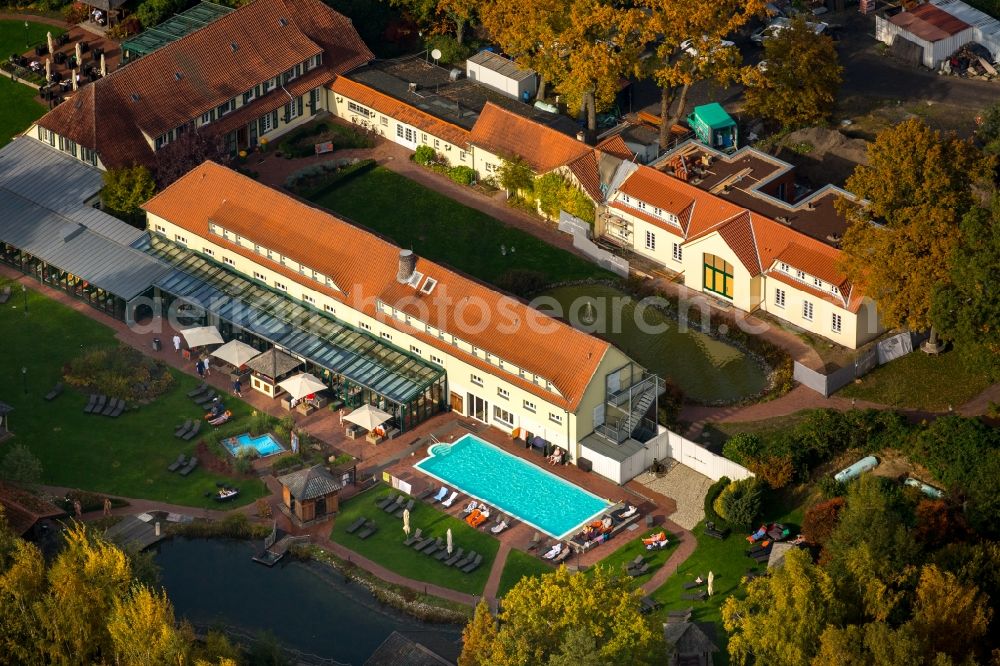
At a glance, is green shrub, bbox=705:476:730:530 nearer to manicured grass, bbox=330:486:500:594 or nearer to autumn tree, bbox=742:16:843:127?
manicured grass, bbox=330:486:500:594

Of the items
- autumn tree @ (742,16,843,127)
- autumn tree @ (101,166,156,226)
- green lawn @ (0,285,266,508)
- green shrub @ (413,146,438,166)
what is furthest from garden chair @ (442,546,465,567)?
autumn tree @ (742,16,843,127)

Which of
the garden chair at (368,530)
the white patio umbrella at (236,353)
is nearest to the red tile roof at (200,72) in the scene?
the white patio umbrella at (236,353)

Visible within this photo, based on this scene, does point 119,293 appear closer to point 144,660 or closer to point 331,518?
point 331,518

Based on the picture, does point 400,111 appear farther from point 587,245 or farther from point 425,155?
point 587,245

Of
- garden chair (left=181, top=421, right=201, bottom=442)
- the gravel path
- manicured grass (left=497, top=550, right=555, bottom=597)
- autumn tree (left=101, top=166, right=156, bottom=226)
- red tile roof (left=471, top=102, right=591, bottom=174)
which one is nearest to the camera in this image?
manicured grass (left=497, top=550, right=555, bottom=597)

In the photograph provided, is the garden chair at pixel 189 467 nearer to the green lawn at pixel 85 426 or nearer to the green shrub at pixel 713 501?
the green lawn at pixel 85 426

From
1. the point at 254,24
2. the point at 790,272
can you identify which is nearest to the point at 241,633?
the point at 790,272
